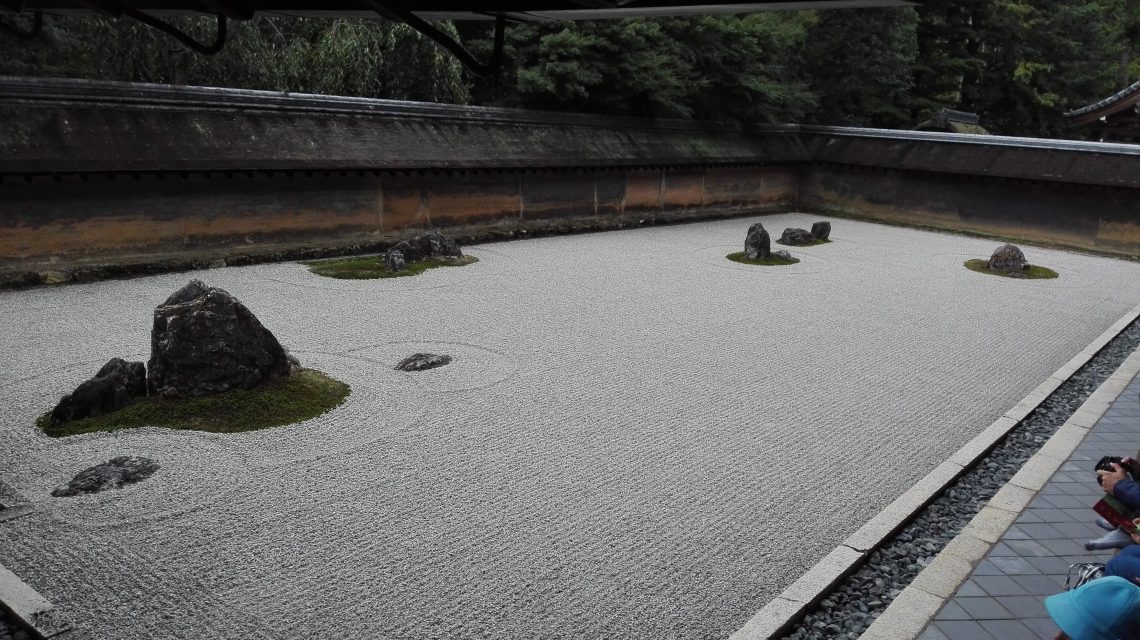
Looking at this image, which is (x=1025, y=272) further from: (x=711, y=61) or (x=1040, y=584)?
(x=1040, y=584)

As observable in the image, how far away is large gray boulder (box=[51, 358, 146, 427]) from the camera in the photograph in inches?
224

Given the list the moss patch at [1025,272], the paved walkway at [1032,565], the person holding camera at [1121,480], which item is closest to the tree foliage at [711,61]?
the moss patch at [1025,272]

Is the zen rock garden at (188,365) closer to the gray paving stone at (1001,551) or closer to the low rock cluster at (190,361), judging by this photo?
the low rock cluster at (190,361)

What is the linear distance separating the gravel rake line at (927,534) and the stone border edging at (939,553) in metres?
0.06

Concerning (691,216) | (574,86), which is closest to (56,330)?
(574,86)

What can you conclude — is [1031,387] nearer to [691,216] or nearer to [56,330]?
[56,330]

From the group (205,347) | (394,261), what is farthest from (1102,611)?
(394,261)

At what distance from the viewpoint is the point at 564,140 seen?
16.4m

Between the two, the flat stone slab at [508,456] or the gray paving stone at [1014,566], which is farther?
the gray paving stone at [1014,566]

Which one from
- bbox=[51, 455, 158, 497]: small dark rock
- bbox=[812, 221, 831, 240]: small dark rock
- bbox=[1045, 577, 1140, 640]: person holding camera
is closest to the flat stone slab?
bbox=[51, 455, 158, 497]: small dark rock

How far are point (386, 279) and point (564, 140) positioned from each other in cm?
663

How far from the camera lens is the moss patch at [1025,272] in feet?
45.2

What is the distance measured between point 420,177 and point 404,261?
2425 mm

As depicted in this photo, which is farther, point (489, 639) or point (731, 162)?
point (731, 162)
